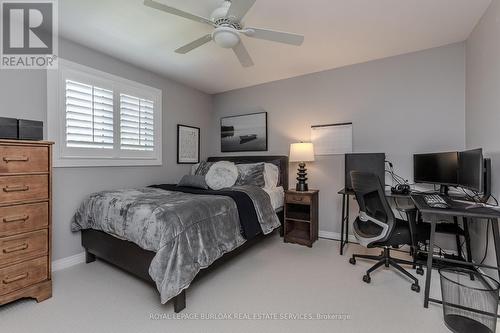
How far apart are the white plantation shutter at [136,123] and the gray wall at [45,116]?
272 millimetres

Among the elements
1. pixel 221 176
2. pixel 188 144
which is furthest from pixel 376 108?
pixel 188 144

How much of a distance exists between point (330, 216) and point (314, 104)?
1.72 m

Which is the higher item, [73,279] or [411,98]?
[411,98]

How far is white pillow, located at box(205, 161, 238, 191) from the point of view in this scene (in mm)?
3187

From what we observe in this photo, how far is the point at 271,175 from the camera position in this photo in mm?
3600

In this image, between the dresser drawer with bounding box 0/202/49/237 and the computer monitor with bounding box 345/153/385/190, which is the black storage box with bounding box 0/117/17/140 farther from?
the computer monitor with bounding box 345/153/385/190

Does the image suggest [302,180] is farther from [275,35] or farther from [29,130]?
[29,130]

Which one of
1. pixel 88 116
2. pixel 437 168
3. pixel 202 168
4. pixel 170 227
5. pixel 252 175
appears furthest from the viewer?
pixel 202 168

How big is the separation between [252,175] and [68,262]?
2.40 metres

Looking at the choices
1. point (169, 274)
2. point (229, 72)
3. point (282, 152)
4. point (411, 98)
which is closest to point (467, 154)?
point (411, 98)

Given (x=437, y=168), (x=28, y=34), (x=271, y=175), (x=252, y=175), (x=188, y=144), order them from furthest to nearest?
(x=188, y=144)
(x=271, y=175)
(x=252, y=175)
(x=437, y=168)
(x=28, y=34)

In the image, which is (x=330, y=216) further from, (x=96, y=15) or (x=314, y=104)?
(x=96, y=15)

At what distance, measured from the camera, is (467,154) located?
2123mm

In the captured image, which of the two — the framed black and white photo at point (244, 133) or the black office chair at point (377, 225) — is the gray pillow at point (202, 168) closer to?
the framed black and white photo at point (244, 133)
